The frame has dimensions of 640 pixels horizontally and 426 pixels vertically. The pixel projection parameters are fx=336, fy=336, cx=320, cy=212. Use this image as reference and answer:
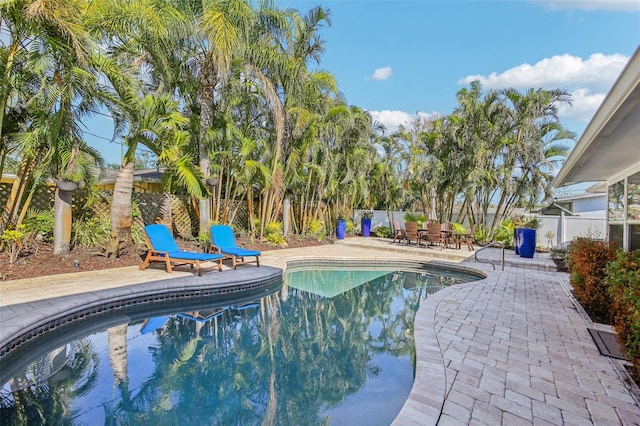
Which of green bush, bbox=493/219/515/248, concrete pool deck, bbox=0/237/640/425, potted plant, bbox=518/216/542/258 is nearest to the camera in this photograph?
concrete pool deck, bbox=0/237/640/425

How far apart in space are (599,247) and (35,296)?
814 cm

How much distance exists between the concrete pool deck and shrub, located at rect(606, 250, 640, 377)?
14.1 inches

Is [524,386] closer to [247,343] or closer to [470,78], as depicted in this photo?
[247,343]

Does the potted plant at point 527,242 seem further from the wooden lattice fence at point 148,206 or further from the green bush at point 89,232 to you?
the green bush at point 89,232

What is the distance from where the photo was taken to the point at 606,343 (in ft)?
12.5

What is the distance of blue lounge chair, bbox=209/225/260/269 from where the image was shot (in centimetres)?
778

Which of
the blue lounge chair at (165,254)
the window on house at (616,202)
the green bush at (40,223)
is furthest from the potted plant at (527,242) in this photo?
the green bush at (40,223)

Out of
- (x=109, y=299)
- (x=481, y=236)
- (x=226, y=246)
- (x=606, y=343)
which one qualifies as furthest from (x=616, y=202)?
(x=109, y=299)

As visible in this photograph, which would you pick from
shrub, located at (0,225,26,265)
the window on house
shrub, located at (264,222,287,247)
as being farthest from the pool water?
shrub, located at (264,222,287,247)

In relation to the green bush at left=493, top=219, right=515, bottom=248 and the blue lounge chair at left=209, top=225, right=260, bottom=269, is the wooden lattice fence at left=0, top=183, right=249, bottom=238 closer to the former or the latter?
the blue lounge chair at left=209, top=225, right=260, bottom=269

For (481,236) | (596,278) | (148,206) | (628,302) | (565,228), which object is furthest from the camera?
(481,236)

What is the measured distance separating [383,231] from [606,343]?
13034mm

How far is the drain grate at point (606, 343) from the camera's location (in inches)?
138

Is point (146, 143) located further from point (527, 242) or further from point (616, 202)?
point (527, 242)
